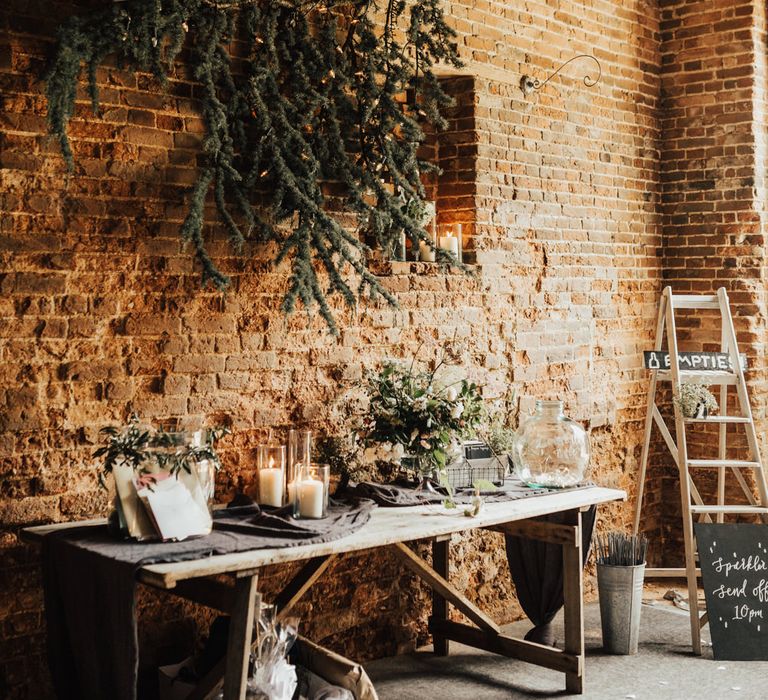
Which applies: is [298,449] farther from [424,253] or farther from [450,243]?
[450,243]

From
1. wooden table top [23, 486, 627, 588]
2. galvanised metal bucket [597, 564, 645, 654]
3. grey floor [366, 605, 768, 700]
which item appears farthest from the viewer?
galvanised metal bucket [597, 564, 645, 654]

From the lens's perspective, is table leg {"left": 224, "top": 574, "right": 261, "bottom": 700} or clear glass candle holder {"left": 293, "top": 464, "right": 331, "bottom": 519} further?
clear glass candle holder {"left": 293, "top": 464, "right": 331, "bottom": 519}

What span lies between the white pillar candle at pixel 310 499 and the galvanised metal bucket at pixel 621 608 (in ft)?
6.13

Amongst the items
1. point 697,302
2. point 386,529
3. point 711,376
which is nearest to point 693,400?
point 711,376

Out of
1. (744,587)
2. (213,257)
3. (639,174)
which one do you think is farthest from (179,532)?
(639,174)

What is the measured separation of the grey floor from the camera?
4312mm

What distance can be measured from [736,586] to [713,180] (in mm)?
2606

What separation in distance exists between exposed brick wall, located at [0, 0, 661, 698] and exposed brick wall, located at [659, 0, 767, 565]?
140 mm

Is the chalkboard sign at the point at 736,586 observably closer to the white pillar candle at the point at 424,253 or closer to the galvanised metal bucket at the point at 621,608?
the galvanised metal bucket at the point at 621,608

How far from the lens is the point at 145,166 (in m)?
3.82

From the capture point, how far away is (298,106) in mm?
4152

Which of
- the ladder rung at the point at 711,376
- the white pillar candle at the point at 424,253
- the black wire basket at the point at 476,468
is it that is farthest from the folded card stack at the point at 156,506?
the ladder rung at the point at 711,376

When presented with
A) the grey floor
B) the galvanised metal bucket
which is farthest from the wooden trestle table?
the galvanised metal bucket

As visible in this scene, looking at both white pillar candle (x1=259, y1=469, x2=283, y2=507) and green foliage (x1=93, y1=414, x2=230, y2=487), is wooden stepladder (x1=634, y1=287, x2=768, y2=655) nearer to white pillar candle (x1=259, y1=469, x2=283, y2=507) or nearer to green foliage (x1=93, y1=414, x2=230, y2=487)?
white pillar candle (x1=259, y1=469, x2=283, y2=507)
